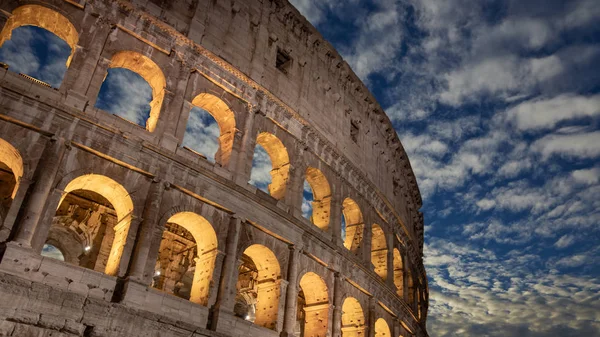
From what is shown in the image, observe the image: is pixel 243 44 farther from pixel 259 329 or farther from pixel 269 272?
pixel 259 329

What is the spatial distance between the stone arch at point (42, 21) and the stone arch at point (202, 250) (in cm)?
474

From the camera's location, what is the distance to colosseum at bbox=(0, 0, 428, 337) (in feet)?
33.2

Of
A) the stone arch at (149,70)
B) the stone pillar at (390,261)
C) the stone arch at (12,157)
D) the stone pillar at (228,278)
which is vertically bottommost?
the stone pillar at (228,278)

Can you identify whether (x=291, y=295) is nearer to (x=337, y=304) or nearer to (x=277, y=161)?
(x=337, y=304)

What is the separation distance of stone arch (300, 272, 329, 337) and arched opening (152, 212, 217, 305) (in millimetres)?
3584

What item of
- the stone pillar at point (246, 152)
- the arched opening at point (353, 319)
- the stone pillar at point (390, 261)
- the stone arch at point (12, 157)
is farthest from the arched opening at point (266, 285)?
the stone pillar at point (390, 261)

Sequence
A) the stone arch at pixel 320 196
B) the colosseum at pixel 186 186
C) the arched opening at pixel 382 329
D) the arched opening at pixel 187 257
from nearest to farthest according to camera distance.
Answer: the colosseum at pixel 186 186
the arched opening at pixel 187 257
the stone arch at pixel 320 196
the arched opening at pixel 382 329

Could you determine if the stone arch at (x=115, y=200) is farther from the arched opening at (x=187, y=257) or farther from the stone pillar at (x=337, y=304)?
the stone pillar at (x=337, y=304)

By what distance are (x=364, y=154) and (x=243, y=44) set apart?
731 centimetres

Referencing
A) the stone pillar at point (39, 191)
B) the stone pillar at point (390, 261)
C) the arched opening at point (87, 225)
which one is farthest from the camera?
the stone pillar at point (390, 261)

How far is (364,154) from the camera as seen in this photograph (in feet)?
67.2

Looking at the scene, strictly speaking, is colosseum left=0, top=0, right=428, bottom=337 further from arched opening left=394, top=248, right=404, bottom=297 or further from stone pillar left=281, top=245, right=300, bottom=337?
arched opening left=394, top=248, right=404, bottom=297

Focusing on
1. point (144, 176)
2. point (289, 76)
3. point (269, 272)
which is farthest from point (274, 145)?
point (144, 176)

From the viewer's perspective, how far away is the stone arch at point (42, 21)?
11711mm
